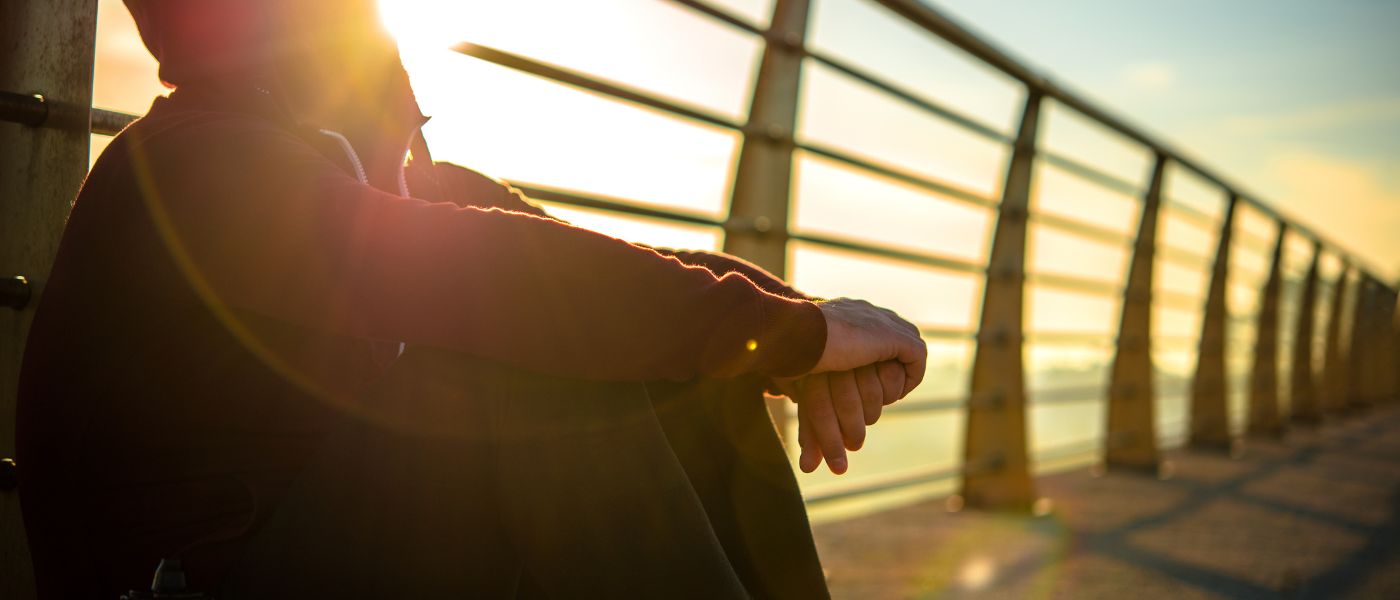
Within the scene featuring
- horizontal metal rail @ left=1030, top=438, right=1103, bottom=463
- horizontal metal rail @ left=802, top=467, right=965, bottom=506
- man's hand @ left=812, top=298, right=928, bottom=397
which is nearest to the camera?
man's hand @ left=812, top=298, right=928, bottom=397

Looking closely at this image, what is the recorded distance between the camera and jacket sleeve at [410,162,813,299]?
1.02 meters

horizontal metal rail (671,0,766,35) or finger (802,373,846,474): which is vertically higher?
horizontal metal rail (671,0,766,35)

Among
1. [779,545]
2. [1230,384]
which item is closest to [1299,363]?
[1230,384]

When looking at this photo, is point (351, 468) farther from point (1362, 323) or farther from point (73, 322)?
point (1362, 323)

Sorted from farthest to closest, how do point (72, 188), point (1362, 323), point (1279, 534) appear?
1. point (1362, 323)
2. point (1279, 534)
3. point (72, 188)

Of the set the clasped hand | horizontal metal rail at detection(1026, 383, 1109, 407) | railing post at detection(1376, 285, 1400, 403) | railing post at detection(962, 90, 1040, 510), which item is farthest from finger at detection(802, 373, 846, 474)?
railing post at detection(1376, 285, 1400, 403)

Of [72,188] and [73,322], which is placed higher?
[72,188]

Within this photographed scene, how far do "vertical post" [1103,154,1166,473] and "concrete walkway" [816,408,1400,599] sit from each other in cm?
23

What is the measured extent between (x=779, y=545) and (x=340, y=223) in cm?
49

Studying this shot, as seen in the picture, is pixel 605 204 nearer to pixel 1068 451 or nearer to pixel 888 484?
pixel 888 484

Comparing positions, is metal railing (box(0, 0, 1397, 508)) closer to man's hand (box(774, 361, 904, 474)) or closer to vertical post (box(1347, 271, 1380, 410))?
man's hand (box(774, 361, 904, 474))

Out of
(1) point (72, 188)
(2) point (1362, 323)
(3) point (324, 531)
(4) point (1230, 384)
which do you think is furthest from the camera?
(2) point (1362, 323)

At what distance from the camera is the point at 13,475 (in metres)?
0.98

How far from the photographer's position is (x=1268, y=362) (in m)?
5.85
